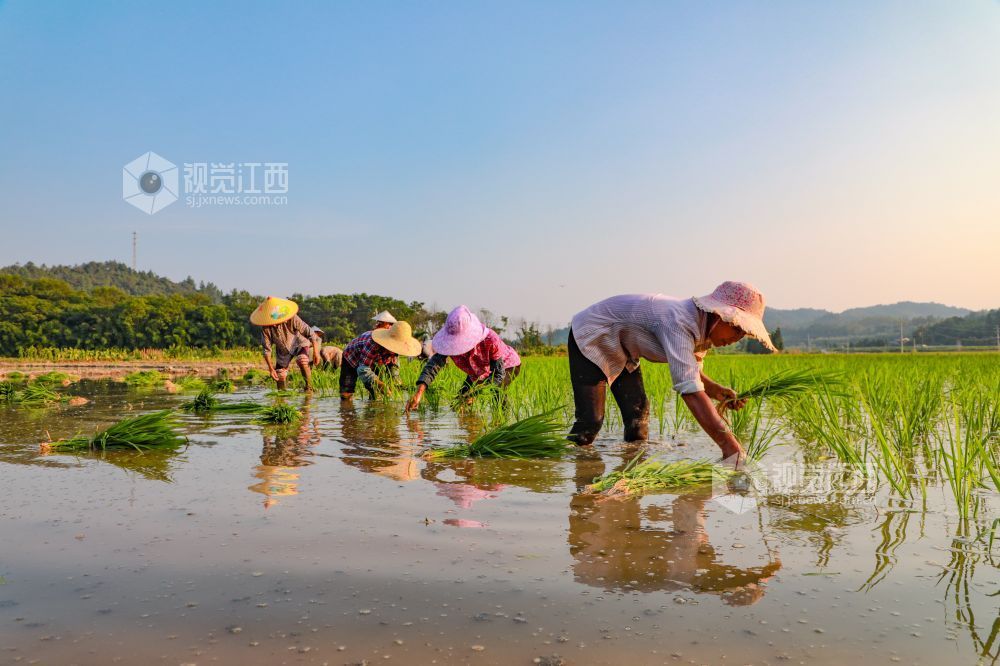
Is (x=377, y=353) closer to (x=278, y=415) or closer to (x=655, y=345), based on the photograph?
(x=278, y=415)

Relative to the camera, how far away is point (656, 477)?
2.91m

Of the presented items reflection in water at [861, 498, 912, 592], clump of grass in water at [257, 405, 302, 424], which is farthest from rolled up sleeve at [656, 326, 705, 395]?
clump of grass in water at [257, 405, 302, 424]

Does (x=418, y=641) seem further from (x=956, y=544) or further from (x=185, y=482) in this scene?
(x=185, y=482)

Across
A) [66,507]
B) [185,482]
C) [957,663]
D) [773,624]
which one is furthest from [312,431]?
[957,663]

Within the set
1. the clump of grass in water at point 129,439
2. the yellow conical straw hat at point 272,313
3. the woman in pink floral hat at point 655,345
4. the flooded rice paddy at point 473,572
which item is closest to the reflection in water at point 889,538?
the flooded rice paddy at point 473,572

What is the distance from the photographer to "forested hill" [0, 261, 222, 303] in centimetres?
5866

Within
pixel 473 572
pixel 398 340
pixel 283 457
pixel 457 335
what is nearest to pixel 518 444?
pixel 283 457

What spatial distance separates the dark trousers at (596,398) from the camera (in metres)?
3.87

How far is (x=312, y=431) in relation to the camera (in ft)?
15.8

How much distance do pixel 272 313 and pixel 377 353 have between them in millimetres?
1874

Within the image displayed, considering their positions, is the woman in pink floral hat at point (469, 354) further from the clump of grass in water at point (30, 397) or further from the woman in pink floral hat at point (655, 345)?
the clump of grass in water at point (30, 397)

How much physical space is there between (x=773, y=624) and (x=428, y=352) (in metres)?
5.82

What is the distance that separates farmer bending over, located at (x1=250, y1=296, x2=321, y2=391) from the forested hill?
53790 mm

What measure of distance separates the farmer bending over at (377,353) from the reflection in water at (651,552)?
3957 mm
